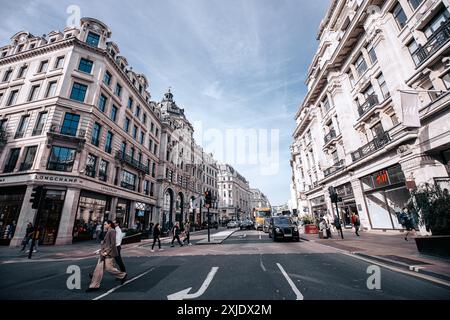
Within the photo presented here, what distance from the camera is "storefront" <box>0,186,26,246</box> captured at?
16.6 m

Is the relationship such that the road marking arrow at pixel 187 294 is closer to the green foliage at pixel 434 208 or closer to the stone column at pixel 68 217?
the green foliage at pixel 434 208

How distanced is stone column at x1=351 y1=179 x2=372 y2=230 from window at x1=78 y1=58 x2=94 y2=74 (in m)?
30.7

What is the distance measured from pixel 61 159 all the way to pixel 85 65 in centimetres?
1092

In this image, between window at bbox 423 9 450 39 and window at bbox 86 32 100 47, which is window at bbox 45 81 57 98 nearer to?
window at bbox 86 32 100 47

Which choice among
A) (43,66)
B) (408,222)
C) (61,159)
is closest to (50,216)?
(61,159)

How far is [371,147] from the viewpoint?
1803 cm

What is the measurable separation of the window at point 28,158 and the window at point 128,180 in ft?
28.2

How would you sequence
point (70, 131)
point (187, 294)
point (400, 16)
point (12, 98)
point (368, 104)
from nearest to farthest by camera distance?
point (187, 294), point (400, 16), point (368, 104), point (70, 131), point (12, 98)

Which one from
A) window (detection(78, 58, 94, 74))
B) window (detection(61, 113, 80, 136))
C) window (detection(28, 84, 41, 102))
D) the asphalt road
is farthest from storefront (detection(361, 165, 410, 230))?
window (detection(28, 84, 41, 102))

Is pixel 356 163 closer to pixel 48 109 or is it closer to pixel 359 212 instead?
pixel 359 212

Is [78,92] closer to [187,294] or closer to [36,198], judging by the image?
[36,198]

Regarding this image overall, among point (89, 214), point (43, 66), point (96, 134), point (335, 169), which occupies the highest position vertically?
point (43, 66)

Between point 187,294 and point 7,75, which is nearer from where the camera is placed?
point 187,294
